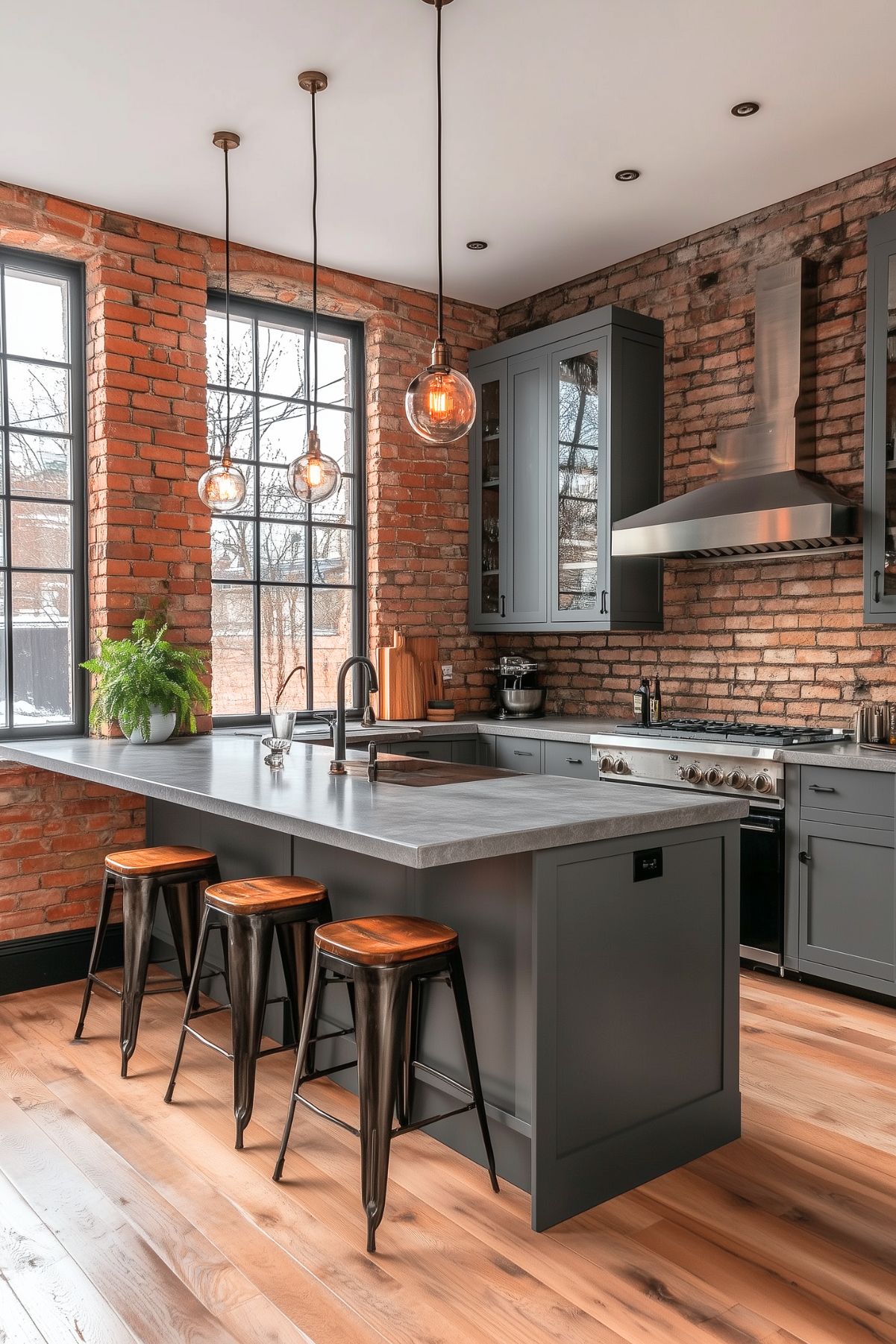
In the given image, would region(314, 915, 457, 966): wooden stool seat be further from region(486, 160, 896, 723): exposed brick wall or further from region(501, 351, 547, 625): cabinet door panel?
region(501, 351, 547, 625): cabinet door panel

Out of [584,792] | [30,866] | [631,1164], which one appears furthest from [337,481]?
[631,1164]

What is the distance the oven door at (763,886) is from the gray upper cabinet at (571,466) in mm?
1277

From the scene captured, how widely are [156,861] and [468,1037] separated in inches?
53.0

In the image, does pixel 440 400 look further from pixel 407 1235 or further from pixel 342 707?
pixel 407 1235

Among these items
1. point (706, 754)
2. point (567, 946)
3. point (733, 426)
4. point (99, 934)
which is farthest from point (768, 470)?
point (99, 934)

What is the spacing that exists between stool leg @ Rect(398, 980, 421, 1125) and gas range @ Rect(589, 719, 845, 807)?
1768 mm

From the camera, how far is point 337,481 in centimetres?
348

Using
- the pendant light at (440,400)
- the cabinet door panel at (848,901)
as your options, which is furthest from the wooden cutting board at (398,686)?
the pendant light at (440,400)

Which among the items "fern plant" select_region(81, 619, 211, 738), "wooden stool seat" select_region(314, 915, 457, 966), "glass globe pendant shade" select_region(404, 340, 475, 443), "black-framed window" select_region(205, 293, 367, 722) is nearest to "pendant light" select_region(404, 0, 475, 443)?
"glass globe pendant shade" select_region(404, 340, 475, 443)

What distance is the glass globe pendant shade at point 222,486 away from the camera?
11.9ft

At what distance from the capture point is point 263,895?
2.72 metres

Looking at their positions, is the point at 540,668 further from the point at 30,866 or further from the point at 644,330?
the point at 30,866

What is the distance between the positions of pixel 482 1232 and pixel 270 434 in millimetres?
3790

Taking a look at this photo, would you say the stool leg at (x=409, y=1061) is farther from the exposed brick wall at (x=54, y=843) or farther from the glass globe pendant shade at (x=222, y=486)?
the exposed brick wall at (x=54, y=843)
